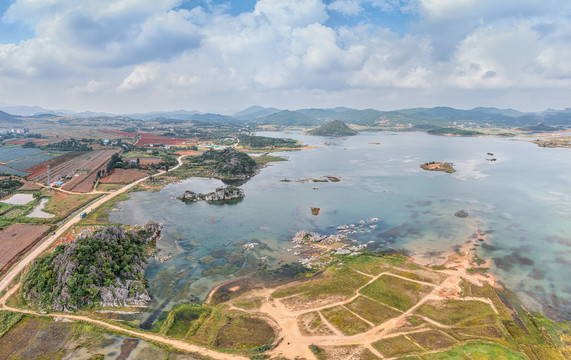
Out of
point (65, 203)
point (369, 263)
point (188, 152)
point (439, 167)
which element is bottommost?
point (369, 263)

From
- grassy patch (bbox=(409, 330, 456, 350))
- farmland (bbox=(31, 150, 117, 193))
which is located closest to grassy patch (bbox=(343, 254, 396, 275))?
grassy patch (bbox=(409, 330, 456, 350))

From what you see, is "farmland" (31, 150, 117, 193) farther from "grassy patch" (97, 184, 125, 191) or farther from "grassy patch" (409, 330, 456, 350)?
"grassy patch" (409, 330, 456, 350)

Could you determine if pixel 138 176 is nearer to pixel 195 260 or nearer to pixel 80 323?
pixel 195 260

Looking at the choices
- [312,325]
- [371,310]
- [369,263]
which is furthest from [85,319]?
[369,263]

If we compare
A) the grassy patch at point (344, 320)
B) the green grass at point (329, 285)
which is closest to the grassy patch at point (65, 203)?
the green grass at point (329, 285)

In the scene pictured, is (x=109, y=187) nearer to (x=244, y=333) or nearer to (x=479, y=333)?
(x=244, y=333)

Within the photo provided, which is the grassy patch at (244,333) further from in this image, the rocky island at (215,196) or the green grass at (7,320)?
the rocky island at (215,196)

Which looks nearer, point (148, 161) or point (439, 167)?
point (439, 167)
